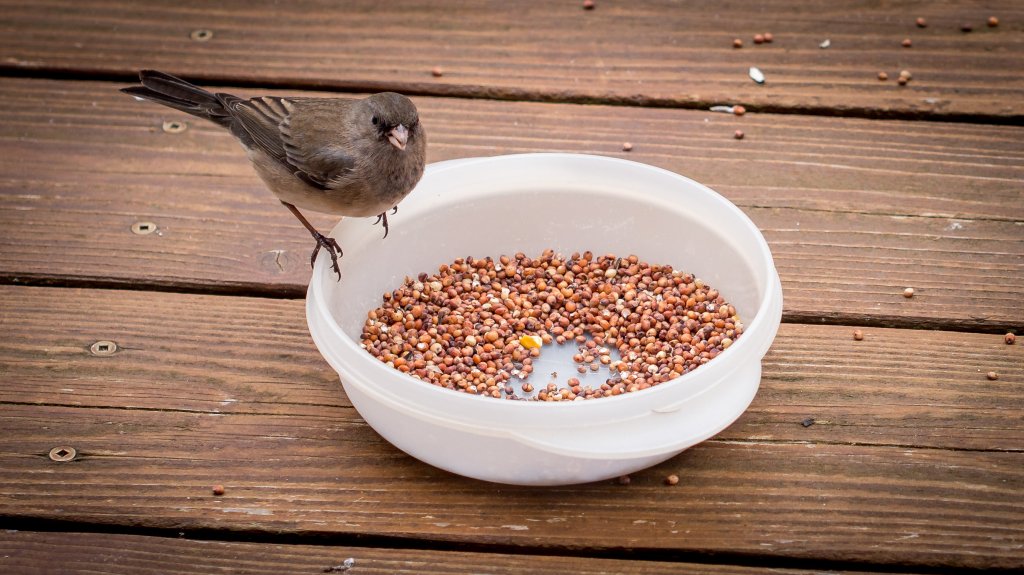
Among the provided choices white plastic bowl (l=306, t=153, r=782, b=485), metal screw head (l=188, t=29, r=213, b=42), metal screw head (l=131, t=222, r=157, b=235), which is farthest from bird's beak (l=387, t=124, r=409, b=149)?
metal screw head (l=188, t=29, r=213, b=42)

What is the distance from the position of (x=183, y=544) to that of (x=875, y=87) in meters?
2.18

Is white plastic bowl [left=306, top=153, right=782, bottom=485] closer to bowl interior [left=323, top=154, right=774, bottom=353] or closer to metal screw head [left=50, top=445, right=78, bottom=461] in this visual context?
bowl interior [left=323, top=154, right=774, bottom=353]

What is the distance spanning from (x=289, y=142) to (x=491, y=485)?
0.87 meters

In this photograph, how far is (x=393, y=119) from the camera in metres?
2.32

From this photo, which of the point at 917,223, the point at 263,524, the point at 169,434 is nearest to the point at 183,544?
the point at 263,524

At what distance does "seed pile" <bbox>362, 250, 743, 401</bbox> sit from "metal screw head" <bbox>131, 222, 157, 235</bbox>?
64cm

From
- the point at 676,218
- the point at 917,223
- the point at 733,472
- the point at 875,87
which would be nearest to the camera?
the point at 733,472

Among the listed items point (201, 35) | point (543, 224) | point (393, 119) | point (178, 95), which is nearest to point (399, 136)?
point (393, 119)

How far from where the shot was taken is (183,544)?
6.42ft

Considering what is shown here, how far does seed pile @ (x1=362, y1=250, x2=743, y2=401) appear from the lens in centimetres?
230

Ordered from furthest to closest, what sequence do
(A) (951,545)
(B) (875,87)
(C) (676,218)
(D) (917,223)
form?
(B) (875,87), (D) (917,223), (C) (676,218), (A) (951,545)

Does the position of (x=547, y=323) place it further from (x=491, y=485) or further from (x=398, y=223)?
(x=491, y=485)

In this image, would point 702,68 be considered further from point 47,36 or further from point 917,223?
point 47,36

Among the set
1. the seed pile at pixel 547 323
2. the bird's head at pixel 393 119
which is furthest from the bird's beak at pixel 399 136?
the seed pile at pixel 547 323
